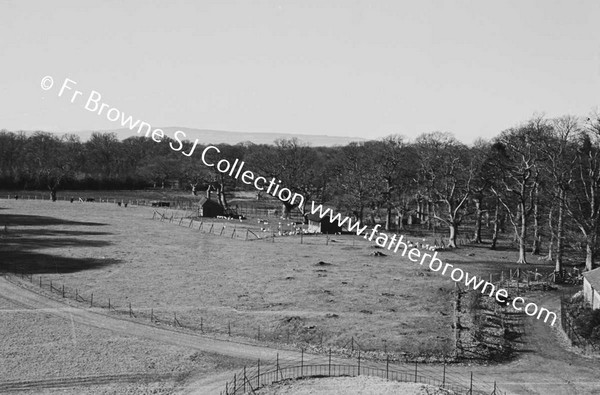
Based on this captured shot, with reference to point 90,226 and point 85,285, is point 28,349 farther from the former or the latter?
point 90,226

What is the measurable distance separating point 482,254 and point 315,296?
98.9 ft

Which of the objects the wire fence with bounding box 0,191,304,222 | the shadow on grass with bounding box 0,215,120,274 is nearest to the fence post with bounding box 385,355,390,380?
the shadow on grass with bounding box 0,215,120,274

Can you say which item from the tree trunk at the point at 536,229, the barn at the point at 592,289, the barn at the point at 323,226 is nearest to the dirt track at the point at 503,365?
the barn at the point at 592,289

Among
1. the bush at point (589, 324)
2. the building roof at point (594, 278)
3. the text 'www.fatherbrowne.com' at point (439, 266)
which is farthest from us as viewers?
the text 'www.fatherbrowne.com' at point (439, 266)

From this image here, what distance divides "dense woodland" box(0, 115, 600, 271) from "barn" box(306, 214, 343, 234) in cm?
400

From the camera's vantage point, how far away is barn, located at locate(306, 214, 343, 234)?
80.2 meters

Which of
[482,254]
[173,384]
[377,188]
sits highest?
[377,188]

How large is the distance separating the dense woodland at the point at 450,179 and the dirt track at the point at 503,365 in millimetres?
19909

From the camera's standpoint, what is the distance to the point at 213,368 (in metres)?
28.8

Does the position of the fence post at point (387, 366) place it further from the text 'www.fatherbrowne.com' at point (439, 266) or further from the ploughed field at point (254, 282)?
the text 'www.fatherbrowne.com' at point (439, 266)

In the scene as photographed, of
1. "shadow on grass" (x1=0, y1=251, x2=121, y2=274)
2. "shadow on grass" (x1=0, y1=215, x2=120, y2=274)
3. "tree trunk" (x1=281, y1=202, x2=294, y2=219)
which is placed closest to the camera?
"shadow on grass" (x1=0, y1=251, x2=121, y2=274)

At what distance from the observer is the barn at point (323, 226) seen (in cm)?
8019

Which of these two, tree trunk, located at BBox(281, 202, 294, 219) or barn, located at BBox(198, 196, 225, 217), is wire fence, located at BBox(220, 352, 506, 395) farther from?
tree trunk, located at BBox(281, 202, 294, 219)

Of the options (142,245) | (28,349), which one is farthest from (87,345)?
(142,245)
